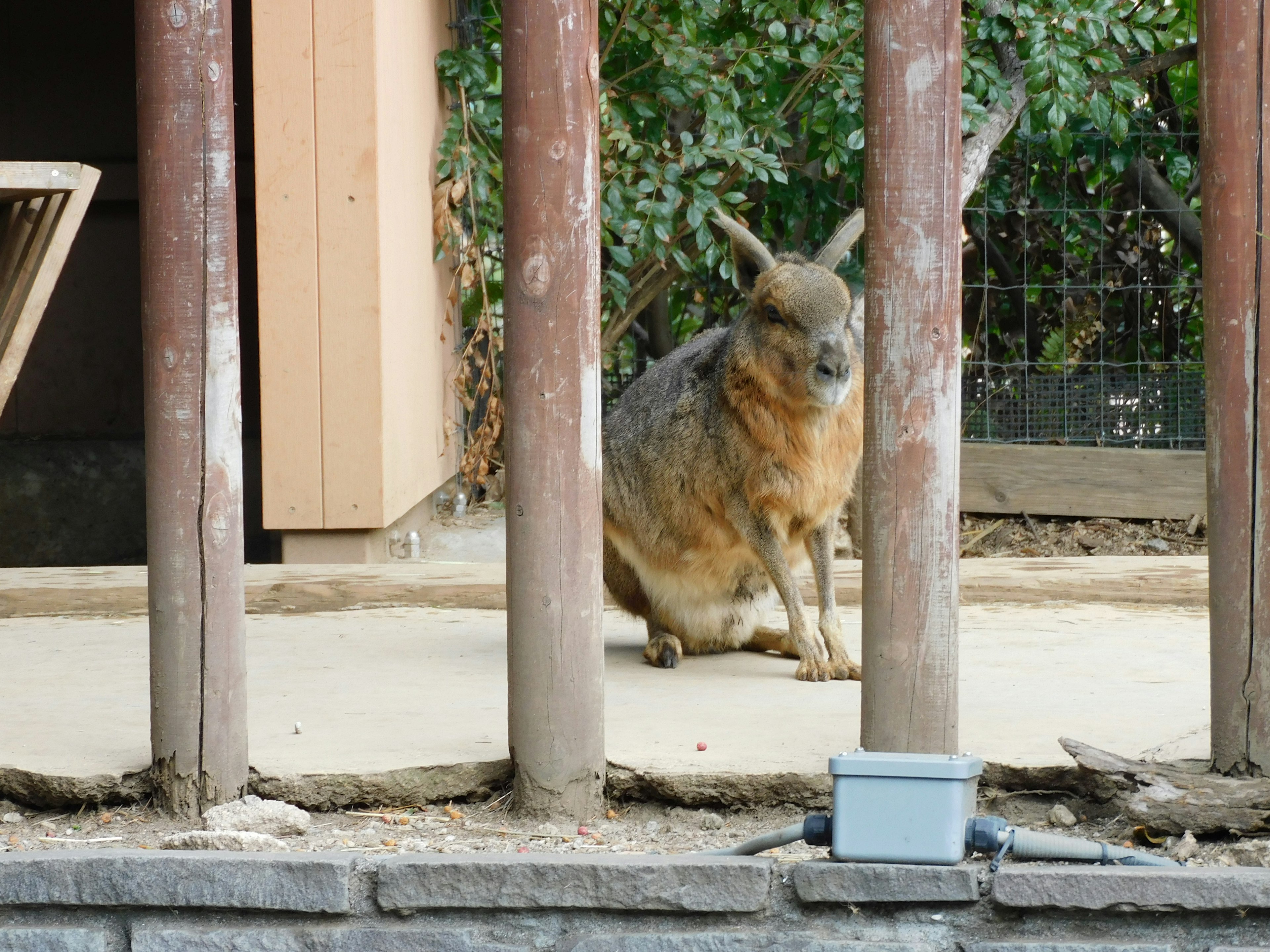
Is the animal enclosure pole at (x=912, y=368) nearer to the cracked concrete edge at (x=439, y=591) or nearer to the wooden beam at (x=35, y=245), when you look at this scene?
the wooden beam at (x=35, y=245)

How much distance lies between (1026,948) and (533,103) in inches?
69.3

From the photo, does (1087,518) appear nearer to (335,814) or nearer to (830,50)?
(830,50)

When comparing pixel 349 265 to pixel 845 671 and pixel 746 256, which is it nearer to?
pixel 746 256

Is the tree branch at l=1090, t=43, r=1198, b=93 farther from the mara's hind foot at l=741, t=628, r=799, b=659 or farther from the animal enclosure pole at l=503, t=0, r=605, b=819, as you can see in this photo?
the animal enclosure pole at l=503, t=0, r=605, b=819

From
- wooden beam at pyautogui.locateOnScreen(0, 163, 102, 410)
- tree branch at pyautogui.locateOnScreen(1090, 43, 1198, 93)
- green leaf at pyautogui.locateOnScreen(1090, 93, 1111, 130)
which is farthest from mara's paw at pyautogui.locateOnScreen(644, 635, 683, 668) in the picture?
tree branch at pyautogui.locateOnScreen(1090, 43, 1198, 93)

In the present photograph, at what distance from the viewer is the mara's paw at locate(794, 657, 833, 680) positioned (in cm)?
410

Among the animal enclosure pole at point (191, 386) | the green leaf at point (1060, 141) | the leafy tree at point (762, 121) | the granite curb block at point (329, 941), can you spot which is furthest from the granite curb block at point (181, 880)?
the green leaf at point (1060, 141)

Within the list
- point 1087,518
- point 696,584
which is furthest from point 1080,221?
point 696,584

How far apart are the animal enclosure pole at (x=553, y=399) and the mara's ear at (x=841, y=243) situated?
4.73 feet

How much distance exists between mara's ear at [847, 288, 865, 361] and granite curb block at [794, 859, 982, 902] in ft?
6.54

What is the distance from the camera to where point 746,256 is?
4301 millimetres

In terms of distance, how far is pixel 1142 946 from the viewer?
2402 millimetres

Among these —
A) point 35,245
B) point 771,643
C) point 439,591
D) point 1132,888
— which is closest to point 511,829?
point 1132,888

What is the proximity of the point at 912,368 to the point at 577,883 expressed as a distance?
111 cm
